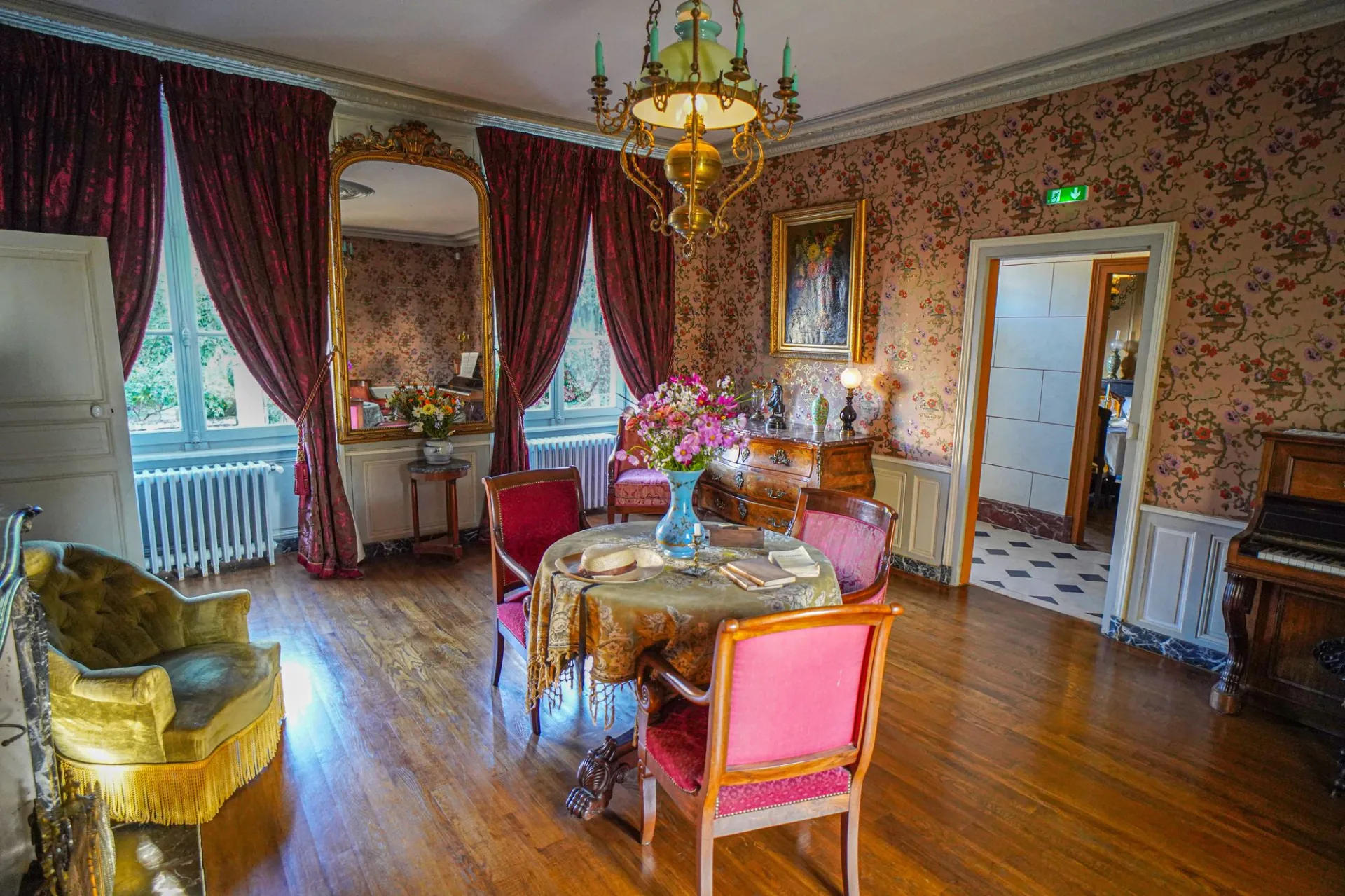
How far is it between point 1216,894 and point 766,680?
5.21 ft

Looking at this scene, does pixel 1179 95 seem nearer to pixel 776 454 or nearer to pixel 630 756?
pixel 776 454

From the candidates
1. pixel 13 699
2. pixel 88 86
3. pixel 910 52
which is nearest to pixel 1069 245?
pixel 910 52

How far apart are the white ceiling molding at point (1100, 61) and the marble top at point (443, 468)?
341 cm

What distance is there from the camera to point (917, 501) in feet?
15.5

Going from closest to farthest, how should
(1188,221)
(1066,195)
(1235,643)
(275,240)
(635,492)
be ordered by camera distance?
(1235,643) < (1188,221) < (1066,195) < (275,240) < (635,492)

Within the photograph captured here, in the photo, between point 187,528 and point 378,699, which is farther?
point 187,528

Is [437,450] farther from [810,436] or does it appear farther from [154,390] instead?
[810,436]

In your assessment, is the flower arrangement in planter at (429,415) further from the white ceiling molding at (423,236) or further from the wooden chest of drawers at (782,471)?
the wooden chest of drawers at (782,471)

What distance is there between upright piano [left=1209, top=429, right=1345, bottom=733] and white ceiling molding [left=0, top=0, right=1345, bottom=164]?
183 cm

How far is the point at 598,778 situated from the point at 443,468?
284 centimetres

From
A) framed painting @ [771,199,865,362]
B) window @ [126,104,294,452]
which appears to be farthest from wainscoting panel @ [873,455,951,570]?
window @ [126,104,294,452]

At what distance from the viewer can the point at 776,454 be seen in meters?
4.84

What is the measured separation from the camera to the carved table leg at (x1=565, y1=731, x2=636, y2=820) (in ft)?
7.66

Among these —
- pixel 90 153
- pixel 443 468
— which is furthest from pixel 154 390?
pixel 443 468
